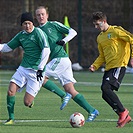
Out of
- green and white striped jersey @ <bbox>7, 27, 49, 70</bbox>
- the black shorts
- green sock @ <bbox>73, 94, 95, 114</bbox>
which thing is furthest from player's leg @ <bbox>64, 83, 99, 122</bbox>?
green and white striped jersey @ <bbox>7, 27, 49, 70</bbox>

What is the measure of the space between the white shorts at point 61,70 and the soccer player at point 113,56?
4.53 feet

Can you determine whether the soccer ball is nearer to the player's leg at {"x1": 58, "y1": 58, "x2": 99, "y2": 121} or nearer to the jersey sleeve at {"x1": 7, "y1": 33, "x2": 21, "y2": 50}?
the player's leg at {"x1": 58, "y1": 58, "x2": 99, "y2": 121}

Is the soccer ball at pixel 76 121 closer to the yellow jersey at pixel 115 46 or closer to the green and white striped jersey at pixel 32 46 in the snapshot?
the yellow jersey at pixel 115 46

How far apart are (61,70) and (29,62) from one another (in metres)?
1.59

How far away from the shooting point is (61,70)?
44.3 ft

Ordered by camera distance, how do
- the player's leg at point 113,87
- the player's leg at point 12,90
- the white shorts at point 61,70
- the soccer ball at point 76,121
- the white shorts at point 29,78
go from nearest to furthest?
the soccer ball at point 76,121 < the player's leg at point 113,87 < the player's leg at point 12,90 < the white shorts at point 29,78 < the white shorts at point 61,70

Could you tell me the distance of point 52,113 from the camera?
43.5 ft

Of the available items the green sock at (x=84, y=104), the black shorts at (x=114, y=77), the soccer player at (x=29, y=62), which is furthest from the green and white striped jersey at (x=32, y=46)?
the black shorts at (x=114, y=77)

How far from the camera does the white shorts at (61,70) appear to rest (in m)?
13.2

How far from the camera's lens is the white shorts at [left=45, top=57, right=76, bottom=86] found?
521 inches

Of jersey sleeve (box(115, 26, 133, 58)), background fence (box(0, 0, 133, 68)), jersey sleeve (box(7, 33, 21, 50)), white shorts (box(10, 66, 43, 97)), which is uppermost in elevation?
jersey sleeve (box(115, 26, 133, 58))

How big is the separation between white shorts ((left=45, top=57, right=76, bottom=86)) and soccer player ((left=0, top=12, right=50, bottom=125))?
4.20 ft

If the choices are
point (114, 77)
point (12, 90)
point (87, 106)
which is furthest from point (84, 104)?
point (12, 90)

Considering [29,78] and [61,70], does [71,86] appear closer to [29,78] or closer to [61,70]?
[61,70]
